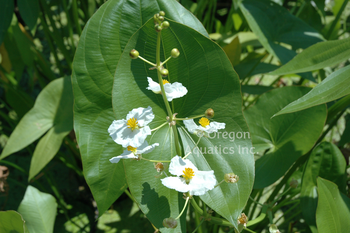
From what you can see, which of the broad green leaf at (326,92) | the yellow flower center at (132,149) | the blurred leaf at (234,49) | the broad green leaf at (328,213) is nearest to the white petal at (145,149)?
the yellow flower center at (132,149)

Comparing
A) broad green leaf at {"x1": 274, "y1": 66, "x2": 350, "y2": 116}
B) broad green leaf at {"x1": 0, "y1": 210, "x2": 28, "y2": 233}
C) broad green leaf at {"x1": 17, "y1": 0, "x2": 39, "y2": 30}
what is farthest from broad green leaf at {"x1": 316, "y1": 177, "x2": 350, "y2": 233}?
broad green leaf at {"x1": 17, "y1": 0, "x2": 39, "y2": 30}

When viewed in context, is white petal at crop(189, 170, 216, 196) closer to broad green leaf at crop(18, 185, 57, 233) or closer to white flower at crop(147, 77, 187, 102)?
white flower at crop(147, 77, 187, 102)

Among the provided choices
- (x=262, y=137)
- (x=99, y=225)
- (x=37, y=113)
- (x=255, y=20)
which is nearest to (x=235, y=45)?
(x=255, y=20)

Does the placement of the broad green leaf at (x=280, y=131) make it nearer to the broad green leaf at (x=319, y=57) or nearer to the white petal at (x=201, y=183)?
the broad green leaf at (x=319, y=57)

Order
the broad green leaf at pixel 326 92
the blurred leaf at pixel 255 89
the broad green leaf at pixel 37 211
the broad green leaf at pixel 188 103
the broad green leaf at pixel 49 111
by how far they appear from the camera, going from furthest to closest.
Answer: the blurred leaf at pixel 255 89
the broad green leaf at pixel 49 111
the broad green leaf at pixel 37 211
the broad green leaf at pixel 188 103
the broad green leaf at pixel 326 92

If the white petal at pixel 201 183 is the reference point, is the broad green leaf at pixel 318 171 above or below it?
below

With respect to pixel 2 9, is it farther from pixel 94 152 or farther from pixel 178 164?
pixel 178 164
